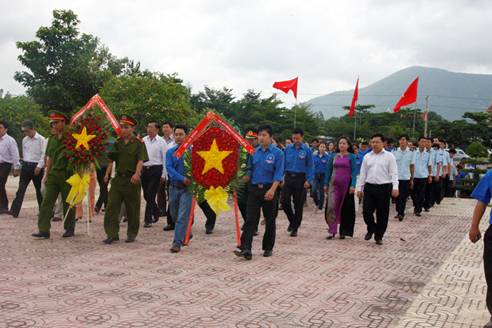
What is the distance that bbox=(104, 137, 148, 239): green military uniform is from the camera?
29.9ft

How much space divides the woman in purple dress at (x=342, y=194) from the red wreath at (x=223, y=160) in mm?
2395

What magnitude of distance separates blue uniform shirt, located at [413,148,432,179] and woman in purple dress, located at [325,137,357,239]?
502cm

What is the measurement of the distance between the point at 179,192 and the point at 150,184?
7.61 ft

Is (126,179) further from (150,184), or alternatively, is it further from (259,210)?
(259,210)

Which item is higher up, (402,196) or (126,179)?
(126,179)

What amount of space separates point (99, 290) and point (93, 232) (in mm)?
4338

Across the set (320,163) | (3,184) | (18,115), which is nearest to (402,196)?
(320,163)

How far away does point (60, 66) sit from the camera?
3550 cm

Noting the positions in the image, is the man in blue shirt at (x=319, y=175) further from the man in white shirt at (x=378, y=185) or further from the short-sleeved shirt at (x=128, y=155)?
the short-sleeved shirt at (x=128, y=155)

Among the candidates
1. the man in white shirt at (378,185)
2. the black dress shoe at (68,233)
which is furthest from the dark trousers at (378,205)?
the black dress shoe at (68,233)

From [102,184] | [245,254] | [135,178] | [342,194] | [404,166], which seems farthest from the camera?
[404,166]

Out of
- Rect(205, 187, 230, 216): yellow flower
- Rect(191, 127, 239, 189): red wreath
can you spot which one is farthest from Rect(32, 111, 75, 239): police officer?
Rect(205, 187, 230, 216): yellow flower

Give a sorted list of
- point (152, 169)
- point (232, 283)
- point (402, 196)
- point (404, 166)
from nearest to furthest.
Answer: point (232, 283)
point (152, 169)
point (402, 196)
point (404, 166)

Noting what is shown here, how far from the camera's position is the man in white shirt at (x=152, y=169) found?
36.8 feet
